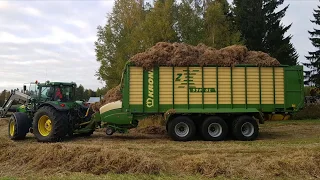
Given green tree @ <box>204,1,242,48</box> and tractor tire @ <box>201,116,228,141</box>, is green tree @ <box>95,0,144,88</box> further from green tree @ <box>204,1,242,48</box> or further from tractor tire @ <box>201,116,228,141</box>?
tractor tire @ <box>201,116,228,141</box>

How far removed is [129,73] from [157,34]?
11.4 metres

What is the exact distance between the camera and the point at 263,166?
24.9 feet

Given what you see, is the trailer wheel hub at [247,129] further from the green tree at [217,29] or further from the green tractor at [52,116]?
the green tree at [217,29]

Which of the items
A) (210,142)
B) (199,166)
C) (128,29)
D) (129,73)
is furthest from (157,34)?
(199,166)

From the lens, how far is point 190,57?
13172mm

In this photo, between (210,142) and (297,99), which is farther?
(297,99)

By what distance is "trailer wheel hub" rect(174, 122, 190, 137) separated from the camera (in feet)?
43.2

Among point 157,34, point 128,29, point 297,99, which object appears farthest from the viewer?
point 128,29

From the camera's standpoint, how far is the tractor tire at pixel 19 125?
44.2 feet

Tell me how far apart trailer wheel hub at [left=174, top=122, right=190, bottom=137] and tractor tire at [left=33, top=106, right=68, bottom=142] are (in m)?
4.06

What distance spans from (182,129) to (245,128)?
94.0 inches

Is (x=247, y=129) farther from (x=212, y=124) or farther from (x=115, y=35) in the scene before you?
(x=115, y=35)

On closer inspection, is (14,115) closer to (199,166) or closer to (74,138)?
(74,138)

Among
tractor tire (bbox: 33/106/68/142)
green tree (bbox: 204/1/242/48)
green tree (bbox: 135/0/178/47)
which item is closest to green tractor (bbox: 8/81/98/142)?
tractor tire (bbox: 33/106/68/142)
